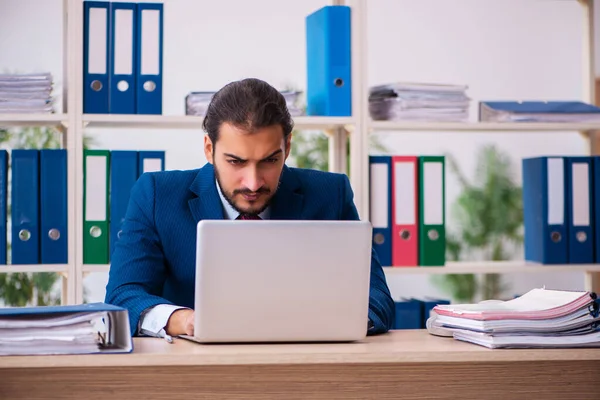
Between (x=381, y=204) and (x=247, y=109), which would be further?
(x=381, y=204)

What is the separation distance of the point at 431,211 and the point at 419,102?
376 mm

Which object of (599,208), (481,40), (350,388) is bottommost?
(350,388)

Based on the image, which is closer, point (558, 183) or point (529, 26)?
point (558, 183)

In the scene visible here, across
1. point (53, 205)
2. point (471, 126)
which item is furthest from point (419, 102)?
point (53, 205)

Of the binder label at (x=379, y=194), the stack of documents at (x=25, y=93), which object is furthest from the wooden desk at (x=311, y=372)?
the stack of documents at (x=25, y=93)

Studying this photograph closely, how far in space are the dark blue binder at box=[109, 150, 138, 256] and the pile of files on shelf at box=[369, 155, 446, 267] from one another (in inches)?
31.7

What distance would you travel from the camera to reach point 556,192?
123 inches

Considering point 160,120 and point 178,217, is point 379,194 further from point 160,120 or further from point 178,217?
point 178,217

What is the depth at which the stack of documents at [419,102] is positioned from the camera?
9.83 feet

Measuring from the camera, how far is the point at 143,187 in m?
2.20

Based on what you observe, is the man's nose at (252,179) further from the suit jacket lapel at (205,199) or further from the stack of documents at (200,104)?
the stack of documents at (200,104)

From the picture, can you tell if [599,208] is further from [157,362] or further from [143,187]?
[157,362]

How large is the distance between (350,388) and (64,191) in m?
1.54

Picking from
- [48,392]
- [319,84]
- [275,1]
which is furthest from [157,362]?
[275,1]
